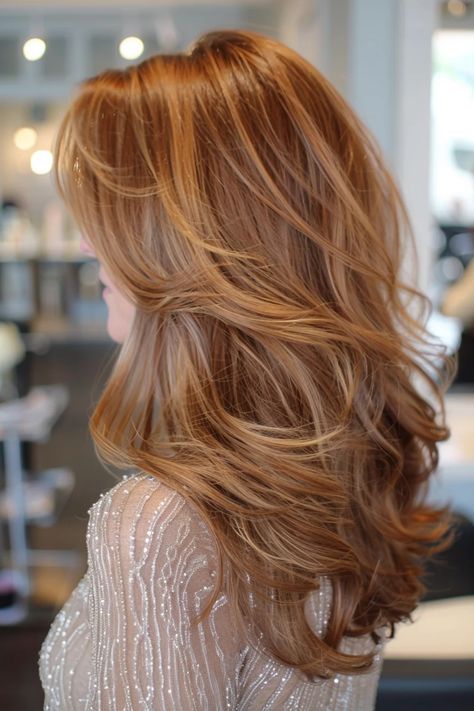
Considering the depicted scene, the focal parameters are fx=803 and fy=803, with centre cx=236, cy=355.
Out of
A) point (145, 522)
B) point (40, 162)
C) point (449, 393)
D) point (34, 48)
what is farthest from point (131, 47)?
point (145, 522)

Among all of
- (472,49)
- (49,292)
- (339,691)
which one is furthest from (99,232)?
(49,292)

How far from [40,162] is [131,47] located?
2.04 meters

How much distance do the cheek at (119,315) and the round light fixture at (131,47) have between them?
15.6 ft

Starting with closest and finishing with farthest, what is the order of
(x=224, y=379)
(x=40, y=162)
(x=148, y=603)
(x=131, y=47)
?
(x=148, y=603), (x=224, y=379), (x=131, y=47), (x=40, y=162)

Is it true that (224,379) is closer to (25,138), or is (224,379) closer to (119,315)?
(119,315)

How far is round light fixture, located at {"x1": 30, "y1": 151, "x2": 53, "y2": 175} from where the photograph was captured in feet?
23.3

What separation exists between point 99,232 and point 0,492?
109 inches

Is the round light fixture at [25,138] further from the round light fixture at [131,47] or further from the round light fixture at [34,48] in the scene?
the round light fixture at [131,47]

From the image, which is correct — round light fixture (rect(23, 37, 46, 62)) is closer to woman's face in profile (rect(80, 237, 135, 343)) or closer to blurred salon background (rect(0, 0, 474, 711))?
blurred salon background (rect(0, 0, 474, 711))

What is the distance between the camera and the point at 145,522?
0.62 m

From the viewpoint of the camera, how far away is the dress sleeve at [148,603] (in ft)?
1.99

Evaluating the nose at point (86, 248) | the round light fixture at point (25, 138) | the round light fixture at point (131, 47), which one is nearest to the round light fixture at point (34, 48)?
the round light fixture at point (131, 47)

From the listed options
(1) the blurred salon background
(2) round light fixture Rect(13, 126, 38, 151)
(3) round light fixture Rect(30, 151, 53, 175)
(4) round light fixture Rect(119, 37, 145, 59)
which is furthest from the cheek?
(2) round light fixture Rect(13, 126, 38, 151)

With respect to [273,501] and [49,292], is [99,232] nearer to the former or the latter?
[273,501]
